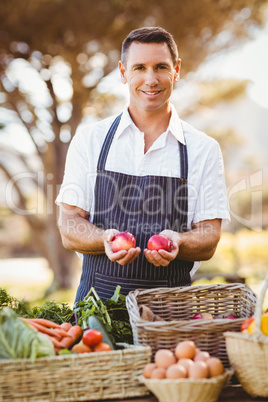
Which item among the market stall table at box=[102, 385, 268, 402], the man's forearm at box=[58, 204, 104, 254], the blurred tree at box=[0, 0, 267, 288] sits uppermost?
the blurred tree at box=[0, 0, 267, 288]

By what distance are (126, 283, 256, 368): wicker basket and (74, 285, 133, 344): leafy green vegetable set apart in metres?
0.10

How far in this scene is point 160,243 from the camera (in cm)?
234

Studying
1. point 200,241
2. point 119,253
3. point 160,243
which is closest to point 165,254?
point 160,243

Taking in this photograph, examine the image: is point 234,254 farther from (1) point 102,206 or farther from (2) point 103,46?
(1) point 102,206

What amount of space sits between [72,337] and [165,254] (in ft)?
1.99

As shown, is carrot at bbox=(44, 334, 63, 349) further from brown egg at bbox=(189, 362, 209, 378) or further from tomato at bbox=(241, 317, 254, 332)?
tomato at bbox=(241, 317, 254, 332)

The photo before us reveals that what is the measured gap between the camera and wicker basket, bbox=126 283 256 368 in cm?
178

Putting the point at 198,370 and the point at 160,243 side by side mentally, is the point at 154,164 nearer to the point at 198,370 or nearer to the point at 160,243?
the point at 160,243

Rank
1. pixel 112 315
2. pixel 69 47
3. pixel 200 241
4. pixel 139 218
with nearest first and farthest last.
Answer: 1. pixel 112 315
2. pixel 200 241
3. pixel 139 218
4. pixel 69 47

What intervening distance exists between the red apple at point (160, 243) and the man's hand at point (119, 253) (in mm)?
118

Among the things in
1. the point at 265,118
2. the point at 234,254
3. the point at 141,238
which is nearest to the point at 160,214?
the point at 141,238

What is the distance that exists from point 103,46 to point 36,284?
690 cm

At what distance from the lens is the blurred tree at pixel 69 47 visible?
332 inches

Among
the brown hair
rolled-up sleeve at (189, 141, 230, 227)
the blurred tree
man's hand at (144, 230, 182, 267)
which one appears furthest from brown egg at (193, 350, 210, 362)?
the blurred tree
